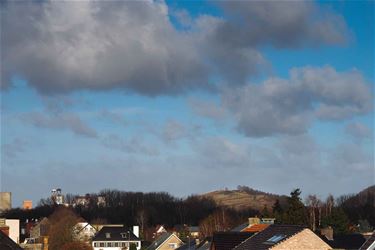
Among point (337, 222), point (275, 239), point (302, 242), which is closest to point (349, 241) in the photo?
point (302, 242)

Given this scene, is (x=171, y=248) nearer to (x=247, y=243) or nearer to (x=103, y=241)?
(x=103, y=241)

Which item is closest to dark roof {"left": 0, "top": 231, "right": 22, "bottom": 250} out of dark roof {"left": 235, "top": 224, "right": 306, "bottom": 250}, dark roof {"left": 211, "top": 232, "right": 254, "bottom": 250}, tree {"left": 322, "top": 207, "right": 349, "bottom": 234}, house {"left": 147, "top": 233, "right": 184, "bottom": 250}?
dark roof {"left": 235, "top": 224, "right": 306, "bottom": 250}

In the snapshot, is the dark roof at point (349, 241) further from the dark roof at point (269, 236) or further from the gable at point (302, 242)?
the gable at point (302, 242)

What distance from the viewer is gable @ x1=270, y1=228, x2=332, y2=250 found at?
54656 millimetres

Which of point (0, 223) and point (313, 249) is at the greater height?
point (0, 223)

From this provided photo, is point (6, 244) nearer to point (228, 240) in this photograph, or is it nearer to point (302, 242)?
point (302, 242)

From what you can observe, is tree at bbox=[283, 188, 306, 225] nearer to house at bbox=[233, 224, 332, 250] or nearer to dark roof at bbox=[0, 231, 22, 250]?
house at bbox=[233, 224, 332, 250]

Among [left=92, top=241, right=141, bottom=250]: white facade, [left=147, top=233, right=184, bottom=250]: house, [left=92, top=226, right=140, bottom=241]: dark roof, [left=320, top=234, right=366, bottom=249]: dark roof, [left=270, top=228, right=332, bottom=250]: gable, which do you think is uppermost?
[left=92, top=226, right=140, bottom=241]: dark roof

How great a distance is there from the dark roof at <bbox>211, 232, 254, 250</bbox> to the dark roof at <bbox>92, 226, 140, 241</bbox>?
286 ft

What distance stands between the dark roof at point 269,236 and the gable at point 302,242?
1.23ft

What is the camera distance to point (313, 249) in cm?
5566

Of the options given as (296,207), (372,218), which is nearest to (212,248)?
(296,207)

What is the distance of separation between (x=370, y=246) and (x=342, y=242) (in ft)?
106

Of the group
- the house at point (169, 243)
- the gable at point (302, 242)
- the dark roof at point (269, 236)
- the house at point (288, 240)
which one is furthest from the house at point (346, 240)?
the house at point (169, 243)
